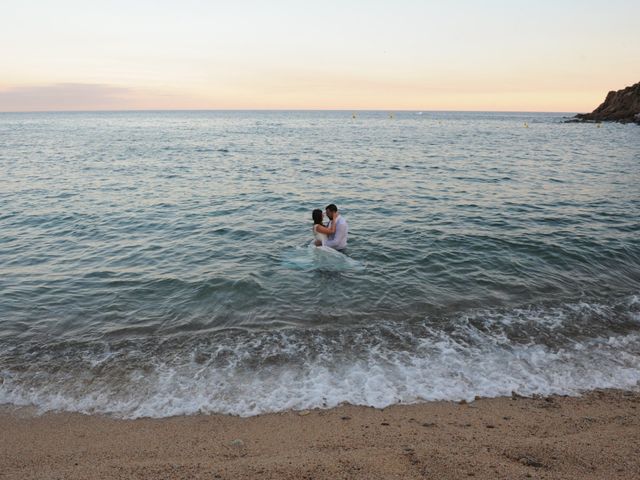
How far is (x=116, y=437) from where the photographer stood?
564 centimetres

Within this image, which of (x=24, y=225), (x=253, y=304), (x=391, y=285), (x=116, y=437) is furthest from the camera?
(x=24, y=225)

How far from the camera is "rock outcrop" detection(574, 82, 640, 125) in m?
86.4

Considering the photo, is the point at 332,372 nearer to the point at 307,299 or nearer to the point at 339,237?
the point at 307,299

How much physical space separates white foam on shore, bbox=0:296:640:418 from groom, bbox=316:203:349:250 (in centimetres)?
475

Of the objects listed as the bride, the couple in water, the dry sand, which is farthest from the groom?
the dry sand

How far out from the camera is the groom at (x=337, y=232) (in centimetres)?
1278

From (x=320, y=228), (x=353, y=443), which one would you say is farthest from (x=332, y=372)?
(x=320, y=228)

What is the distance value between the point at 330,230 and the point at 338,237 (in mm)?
332

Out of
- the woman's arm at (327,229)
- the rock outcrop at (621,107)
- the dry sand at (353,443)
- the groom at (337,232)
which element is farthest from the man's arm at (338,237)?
the rock outcrop at (621,107)

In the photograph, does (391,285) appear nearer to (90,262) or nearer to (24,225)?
(90,262)

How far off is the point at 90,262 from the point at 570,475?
12684 millimetres

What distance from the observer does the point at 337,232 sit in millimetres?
12992

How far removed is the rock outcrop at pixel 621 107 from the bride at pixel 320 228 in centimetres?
8979

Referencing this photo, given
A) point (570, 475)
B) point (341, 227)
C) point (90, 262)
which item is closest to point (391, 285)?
point (341, 227)
